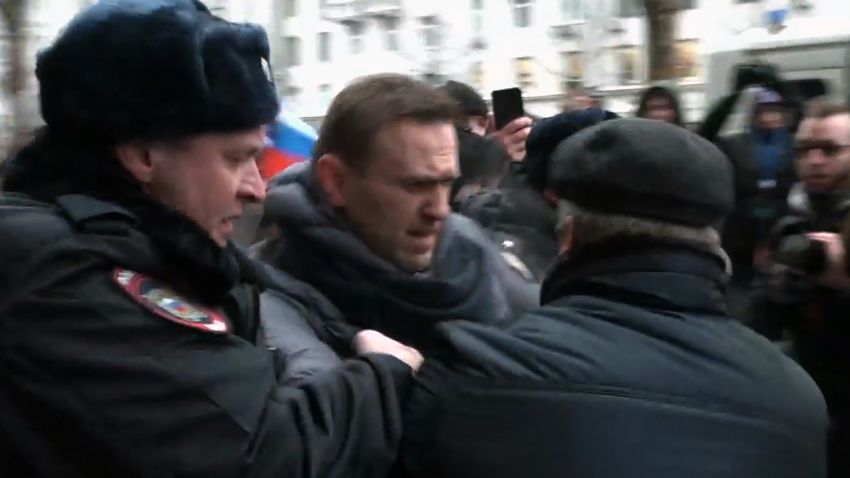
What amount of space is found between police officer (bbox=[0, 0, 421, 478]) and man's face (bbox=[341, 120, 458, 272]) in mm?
522

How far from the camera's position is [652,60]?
12875mm

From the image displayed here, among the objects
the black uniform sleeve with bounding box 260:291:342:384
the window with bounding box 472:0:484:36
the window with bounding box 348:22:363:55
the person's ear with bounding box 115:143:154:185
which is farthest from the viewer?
the window with bounding box 348:22:363:55

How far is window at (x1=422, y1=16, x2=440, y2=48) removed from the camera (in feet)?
95.6

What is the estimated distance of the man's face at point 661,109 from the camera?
219 inches

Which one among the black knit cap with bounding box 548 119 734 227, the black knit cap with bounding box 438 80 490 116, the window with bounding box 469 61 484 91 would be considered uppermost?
the black knit cap with bounding box 548 119 734 227

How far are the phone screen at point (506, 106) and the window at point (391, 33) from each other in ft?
84.8

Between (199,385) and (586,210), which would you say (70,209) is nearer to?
(199,385)

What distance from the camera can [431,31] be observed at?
98.0 ft

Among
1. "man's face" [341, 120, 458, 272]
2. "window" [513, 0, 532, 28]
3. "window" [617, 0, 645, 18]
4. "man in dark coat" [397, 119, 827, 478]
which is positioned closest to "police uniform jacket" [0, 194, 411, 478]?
"man in dark coat" [397, 119, 827, 478]

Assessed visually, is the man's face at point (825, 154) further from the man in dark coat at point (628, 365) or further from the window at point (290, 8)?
the window at point (290, 8)

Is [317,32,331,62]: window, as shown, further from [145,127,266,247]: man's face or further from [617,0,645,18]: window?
[145,127,266,247]: man's face

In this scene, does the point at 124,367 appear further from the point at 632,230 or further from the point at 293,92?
the point at 293,92

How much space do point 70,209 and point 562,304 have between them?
734 millimetres

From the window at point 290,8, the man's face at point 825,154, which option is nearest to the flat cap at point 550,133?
the man's face at point 825,154
